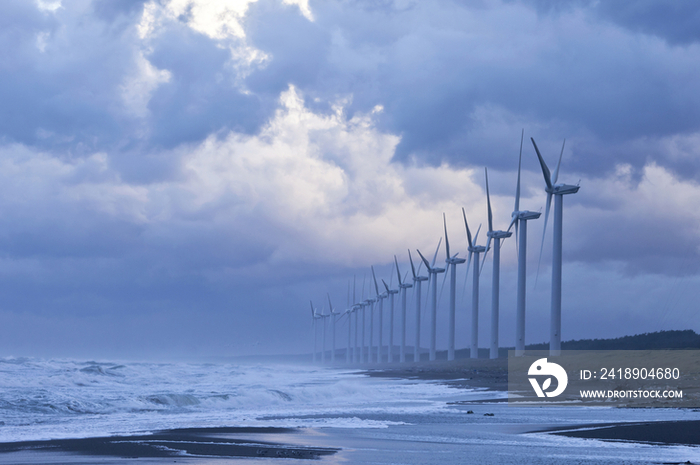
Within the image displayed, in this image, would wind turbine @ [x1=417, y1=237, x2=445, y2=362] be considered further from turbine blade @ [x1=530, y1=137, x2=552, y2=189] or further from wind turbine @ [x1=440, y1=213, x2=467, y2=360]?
turbine blade @ [x1=530, y1=137, x2=552, y2=189]

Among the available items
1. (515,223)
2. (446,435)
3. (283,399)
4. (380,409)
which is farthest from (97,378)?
(515,223)

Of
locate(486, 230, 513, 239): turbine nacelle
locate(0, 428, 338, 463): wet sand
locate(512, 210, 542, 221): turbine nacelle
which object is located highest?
locate(512, 210, 542, 221): turbine nacelle

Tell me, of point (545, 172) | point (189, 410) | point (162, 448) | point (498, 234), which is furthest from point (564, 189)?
point (162, 448)

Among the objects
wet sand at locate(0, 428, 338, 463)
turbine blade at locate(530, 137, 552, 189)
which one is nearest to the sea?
wet sand at locate(0, 428, 338, 463)

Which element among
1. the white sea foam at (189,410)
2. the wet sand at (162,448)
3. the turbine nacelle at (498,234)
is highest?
the turbine nacelle at (498,234)

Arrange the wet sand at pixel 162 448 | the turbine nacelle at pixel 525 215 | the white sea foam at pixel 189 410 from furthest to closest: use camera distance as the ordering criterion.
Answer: the turbine nacelle at pixel 525 215, the white sea foam at pixel 189 410, the wet sand at pixel 162 448

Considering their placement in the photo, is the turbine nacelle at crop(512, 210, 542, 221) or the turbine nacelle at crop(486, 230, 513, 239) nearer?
the turbine nacelle at crop(512, 210, 542, 221)

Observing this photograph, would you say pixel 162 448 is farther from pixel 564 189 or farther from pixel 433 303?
pixel 433 303

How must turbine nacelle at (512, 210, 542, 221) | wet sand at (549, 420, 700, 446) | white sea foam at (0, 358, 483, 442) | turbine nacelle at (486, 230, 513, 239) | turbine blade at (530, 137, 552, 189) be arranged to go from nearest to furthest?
wet sand at (549, 420, 700, 446), white sea foam at (0, 358, 483, 442), turbine blade at (530, 137, 552, 189), turbine nacelle at (512, 210, 542, 221), turbine nacelle at (486, 230, 513, 239)

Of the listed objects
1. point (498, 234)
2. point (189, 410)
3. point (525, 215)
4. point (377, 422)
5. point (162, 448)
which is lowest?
point (189, 410)

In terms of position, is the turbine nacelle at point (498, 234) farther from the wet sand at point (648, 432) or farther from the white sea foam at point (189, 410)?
the wet sand at point (648, 432)

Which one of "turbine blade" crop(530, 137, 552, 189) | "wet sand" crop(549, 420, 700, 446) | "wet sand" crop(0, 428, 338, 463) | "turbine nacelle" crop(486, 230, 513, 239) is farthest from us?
"turbine nacelle" crop(486, 230, 513, 239)

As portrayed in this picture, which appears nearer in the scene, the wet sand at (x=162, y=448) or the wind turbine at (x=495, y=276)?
the wet sand at (x=162, y=448)

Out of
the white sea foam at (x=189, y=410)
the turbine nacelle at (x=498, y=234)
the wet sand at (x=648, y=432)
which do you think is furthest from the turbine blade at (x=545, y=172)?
the wet sand at (x=648, y=432)
